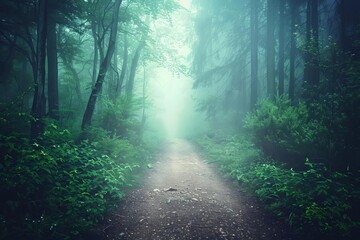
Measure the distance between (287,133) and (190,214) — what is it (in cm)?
412

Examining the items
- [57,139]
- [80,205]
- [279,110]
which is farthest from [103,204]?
[279,110]

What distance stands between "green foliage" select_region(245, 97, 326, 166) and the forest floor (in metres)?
1.85

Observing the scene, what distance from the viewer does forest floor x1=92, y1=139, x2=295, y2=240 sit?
4.64 meters

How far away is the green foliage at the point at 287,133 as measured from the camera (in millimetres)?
6002

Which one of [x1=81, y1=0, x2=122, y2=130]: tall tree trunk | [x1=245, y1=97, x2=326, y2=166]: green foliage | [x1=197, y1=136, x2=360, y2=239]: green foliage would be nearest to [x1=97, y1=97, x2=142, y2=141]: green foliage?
[x1=81, y1=0, x2=122, y2=130]: tall tree trunk

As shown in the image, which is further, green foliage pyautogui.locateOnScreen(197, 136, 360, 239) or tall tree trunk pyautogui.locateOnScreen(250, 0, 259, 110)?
tall tree trunk pyautogui.locateOnScreen(250, 0, 259, 110)

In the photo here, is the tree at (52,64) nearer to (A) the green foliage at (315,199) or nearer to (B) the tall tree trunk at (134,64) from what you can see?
(B) the tall tree trunk at (134,64)

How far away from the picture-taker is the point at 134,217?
5301mm

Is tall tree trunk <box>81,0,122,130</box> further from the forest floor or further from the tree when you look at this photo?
the forest floor

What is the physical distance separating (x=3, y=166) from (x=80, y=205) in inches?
62.5

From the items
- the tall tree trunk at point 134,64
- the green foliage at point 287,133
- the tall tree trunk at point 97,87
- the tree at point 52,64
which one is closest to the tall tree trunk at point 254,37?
the green foliage at point 287,133

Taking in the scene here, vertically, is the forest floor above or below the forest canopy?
below

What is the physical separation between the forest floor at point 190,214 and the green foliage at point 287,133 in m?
1.85

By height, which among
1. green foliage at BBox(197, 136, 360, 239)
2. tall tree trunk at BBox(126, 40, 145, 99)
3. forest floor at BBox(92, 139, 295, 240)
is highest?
tall tree trunk at BBox(126, 40, 145, 99)
